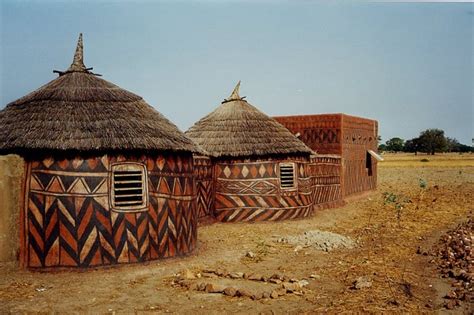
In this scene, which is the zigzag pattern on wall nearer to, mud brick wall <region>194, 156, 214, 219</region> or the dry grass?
mud brick wall <region>194, 156, 214, 219</region>

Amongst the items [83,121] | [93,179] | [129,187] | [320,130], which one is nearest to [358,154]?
[320,130]

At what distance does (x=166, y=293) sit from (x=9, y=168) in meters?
4.34

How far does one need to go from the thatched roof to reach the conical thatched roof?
18.3ft

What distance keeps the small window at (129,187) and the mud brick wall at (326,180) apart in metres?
11.3

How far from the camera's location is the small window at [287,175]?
58.5 feet

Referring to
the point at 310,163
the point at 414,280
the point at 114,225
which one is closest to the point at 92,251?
the point at 114,225

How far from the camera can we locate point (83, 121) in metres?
10.5

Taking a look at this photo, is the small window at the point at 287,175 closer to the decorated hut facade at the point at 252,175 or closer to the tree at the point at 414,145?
the decorated hut facade at the point at 252,175

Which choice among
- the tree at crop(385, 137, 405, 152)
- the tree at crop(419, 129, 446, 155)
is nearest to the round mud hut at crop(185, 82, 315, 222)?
the tree at crop(419, 129, 446, 155)

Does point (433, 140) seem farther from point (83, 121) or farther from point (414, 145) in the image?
point (83, 121)

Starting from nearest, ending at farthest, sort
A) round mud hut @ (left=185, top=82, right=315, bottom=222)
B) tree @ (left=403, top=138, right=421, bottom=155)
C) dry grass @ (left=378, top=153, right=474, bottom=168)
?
round mud hut @ (left=185, top=82, right=315, bottom=222) → dry grass @ (left=378, top=153, right=474, bottom=168) → tree @ (left=403, top=138, right=421, bottom=155)

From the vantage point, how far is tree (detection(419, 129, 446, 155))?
89312 mm

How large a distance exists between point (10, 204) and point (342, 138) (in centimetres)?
1724

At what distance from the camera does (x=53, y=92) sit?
1126 centimetres
